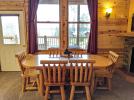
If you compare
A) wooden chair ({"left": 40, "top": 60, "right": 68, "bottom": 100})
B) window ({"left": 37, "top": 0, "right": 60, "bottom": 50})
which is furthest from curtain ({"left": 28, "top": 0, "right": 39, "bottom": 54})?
wooden chair ({"left": 40, "top": 60, "right": 68, "bottom": 100})

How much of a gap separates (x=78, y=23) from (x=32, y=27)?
55.3 inches

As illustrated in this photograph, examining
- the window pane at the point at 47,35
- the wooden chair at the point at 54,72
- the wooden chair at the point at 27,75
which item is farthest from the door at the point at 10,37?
the wooden chair at the point at 54,72

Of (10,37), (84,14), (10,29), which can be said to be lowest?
(10,37)

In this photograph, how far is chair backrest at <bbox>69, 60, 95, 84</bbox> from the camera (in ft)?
9.09

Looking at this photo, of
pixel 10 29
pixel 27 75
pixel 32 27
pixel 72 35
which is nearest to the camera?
pixel 27 75

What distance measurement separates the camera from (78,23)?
4.96 meters

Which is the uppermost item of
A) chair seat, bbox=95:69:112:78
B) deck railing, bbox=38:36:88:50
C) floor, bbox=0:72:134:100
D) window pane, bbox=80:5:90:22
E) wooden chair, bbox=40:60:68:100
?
window pane, bbox=80:5:90:22

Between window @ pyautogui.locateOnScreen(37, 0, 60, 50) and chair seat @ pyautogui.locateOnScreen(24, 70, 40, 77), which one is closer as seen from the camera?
chair seat @ pyautogui.locateOnScreen(24, 70, 40, 77)

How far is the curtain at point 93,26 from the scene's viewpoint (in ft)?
15.4

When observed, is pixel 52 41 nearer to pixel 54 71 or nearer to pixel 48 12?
pixel 48 12

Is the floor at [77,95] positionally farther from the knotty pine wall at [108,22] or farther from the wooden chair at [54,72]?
the knotty pine wall at [108,22]

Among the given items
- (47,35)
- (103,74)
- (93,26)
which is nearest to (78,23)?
(93,26)

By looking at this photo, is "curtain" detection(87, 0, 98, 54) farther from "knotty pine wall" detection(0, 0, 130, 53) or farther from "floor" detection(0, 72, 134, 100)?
"floor" detection(0, 72, 134, 100)

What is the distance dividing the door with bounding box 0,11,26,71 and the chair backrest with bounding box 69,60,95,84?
2489mm
